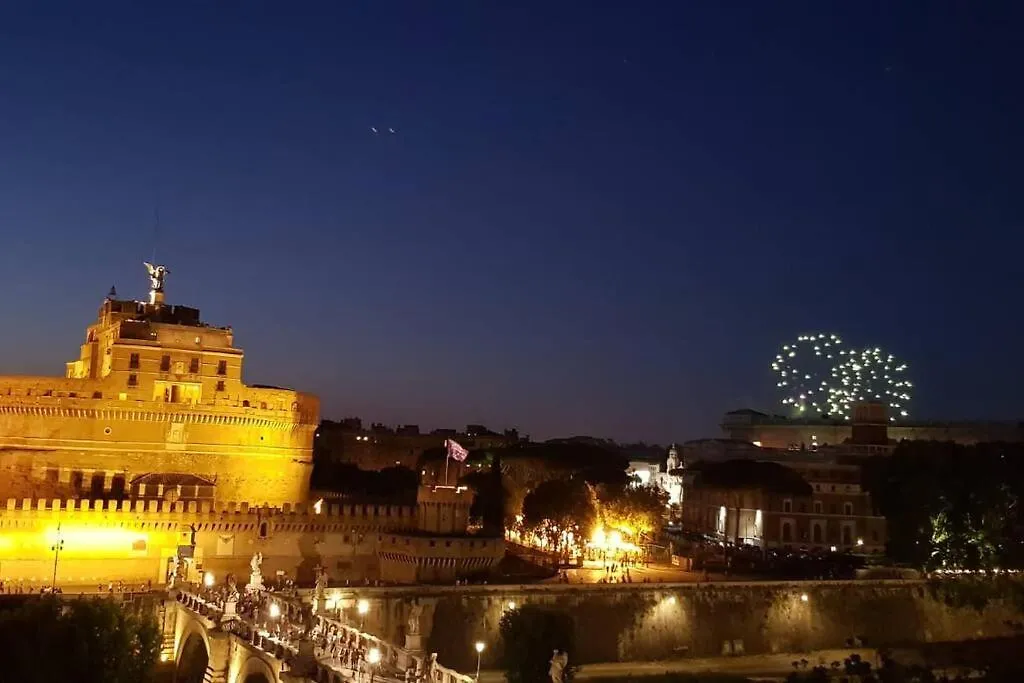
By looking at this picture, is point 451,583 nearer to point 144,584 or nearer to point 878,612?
point 144,584

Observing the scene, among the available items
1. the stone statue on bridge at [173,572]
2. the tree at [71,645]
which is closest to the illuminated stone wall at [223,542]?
the stone statue on bridge at [173,572]

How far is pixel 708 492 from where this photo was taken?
7781 centimetres

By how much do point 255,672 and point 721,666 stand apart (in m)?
27.3

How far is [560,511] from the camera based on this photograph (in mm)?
60406

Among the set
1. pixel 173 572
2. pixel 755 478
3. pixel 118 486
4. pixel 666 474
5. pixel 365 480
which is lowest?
pixel 173 572

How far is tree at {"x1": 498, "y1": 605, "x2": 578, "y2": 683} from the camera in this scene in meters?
37.0

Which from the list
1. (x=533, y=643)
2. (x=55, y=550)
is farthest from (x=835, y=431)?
(x=55, y=550)

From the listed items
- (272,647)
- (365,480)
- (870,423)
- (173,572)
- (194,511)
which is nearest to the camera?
(272,647)

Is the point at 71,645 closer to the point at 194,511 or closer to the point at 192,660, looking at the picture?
the point at 192,660

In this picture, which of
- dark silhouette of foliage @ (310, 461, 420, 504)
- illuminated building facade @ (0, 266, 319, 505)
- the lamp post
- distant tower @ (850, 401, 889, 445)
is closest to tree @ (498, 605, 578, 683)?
the lamp post

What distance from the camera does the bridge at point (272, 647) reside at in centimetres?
2441

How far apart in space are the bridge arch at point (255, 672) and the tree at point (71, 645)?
16.9 ft

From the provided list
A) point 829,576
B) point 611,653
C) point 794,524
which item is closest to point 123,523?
point 611,653

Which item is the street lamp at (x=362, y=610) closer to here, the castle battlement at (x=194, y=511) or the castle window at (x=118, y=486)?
the castle battlement at (x=194, y=511)
